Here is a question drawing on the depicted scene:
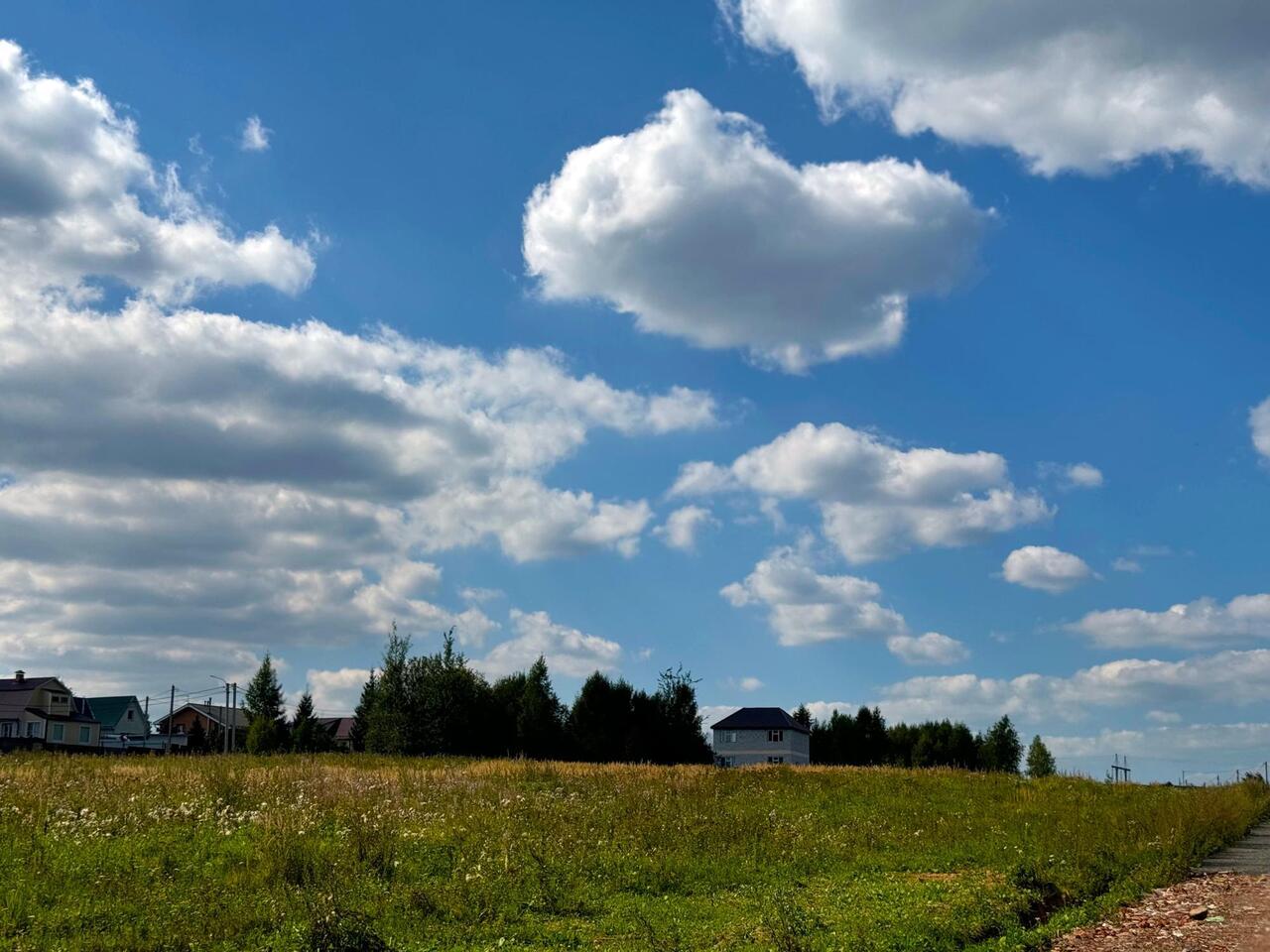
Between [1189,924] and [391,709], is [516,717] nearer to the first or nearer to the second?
[391,709]

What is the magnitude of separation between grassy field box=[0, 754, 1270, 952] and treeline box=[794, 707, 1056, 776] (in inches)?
2788

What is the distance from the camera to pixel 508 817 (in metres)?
21.8

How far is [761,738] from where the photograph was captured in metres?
99.0

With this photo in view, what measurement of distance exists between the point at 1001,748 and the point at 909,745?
1296 centimetres

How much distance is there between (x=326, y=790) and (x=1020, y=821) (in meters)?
16.4

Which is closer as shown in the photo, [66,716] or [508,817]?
[508,817]

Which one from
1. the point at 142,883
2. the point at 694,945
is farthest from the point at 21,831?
the point at 694,945

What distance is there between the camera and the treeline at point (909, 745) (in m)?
97.4

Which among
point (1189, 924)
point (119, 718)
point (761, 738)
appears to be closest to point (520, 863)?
point (1189, 924)

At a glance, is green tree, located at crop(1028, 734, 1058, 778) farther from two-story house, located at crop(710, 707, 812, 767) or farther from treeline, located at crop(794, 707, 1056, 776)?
two-story house, located at crop(710, 707, 812, 767)

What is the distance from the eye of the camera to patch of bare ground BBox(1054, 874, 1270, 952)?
13203 mm

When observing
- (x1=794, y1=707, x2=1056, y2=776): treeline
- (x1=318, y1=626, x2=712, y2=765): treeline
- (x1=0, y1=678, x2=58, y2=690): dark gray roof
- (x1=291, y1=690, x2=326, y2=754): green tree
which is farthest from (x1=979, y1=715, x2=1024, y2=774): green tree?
(x1=0, y1=678, x2=58, y2=690): dark gray roof

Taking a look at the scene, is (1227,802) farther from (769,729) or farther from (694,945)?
(769,729)

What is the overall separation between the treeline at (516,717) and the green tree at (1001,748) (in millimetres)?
37647
